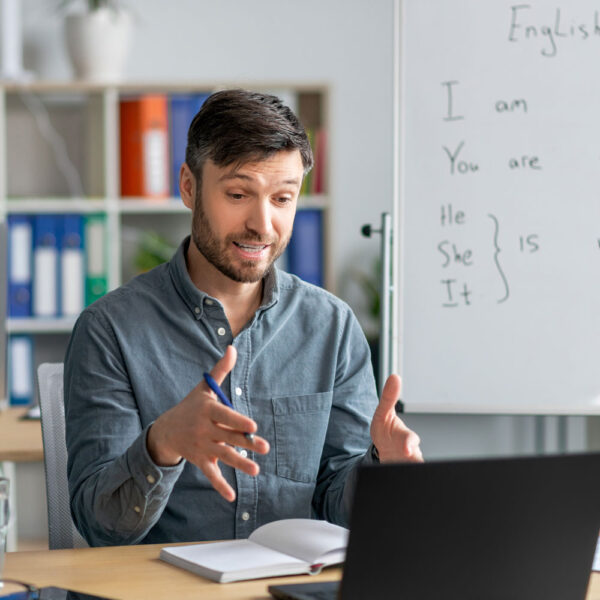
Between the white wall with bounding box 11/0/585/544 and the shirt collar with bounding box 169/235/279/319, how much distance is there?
1670mm

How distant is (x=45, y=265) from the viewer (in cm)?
290

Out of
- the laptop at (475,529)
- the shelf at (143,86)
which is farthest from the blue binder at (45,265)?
the laptop at (475,529)

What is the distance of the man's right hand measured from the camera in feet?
3.13

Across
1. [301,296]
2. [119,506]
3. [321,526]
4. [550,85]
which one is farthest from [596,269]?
[119,506]

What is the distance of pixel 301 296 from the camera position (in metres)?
1.54

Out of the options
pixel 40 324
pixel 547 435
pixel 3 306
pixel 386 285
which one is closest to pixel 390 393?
pixel 386 285

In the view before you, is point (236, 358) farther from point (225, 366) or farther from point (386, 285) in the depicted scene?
point (386, 285)

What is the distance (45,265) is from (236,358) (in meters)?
1.77

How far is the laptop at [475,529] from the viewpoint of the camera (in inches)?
30.5

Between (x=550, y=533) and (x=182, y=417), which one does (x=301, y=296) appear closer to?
(x=182, y=417)

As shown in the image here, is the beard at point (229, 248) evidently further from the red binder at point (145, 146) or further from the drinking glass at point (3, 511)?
the red binder at point (145, 146)

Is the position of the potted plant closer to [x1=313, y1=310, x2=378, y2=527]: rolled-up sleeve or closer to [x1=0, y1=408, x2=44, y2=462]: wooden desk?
[x1=0, y1=408, x2=44, y2=462]: wooden desk

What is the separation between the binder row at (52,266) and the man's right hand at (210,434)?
1959mm

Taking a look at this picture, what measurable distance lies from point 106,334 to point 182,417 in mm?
388
